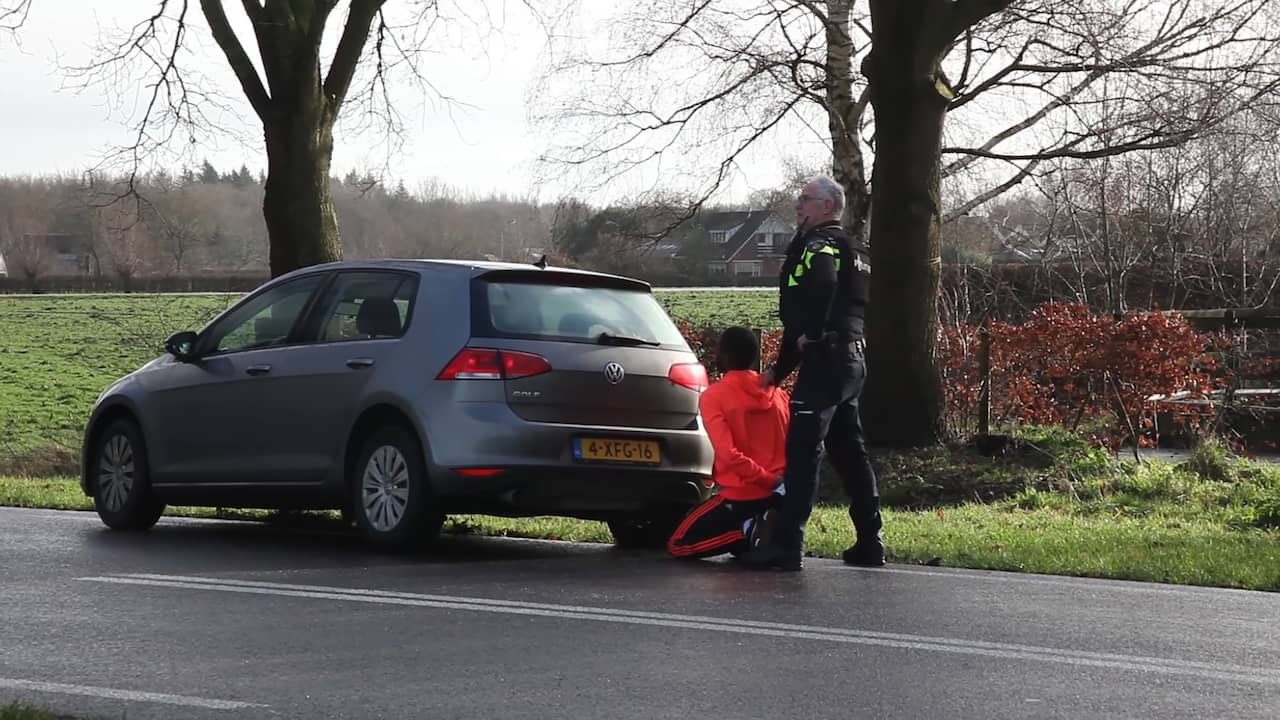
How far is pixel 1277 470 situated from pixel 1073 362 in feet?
7.24

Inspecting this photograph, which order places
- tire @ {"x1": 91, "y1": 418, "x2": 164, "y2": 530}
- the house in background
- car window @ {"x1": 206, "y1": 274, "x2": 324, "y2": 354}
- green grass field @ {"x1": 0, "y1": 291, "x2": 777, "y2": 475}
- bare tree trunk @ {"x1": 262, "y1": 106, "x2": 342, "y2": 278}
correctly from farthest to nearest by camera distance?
green grass field @ {"x1": 0, "y1": 291, "x2": 777, "y2": 475} < the house in background < bare tree trunk @ {"x1": 262, "y1": 106, "x2": 342, "y2": 278} < tire @ {"x1": 91, "y1": 418, "x2": 164, "y2": 530} < car window @ {"x1": 206, "y1": 274, "x2": 324, "y2": 354}

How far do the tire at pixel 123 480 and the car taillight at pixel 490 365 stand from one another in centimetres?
324

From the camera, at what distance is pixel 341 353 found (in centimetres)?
1068

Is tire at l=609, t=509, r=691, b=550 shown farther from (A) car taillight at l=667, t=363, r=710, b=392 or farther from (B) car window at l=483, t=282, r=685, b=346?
(B) car window at l=483, t=282, r=685, b=346

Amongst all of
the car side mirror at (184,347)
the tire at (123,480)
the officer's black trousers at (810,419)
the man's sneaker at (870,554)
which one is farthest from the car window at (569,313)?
the tire at (123,480)

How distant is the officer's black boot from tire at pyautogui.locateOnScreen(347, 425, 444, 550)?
2.39 metres

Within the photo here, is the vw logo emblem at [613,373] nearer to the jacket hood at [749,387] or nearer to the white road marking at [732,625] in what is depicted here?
the jacket hood at [749,387]

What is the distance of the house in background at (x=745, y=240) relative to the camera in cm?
2250

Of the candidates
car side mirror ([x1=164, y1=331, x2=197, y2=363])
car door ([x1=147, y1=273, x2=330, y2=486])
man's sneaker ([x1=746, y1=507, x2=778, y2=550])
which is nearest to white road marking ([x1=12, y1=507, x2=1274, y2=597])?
man's sneaker ([x1=746, y1=507, x2=778, y2=550])

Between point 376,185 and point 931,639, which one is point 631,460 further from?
point 376,185

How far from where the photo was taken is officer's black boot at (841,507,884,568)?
32.0 ft

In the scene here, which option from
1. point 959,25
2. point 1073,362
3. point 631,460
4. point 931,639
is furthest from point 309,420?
point 1073,362

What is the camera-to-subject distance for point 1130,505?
1334 cm

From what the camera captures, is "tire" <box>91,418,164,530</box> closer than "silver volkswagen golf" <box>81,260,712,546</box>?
No
